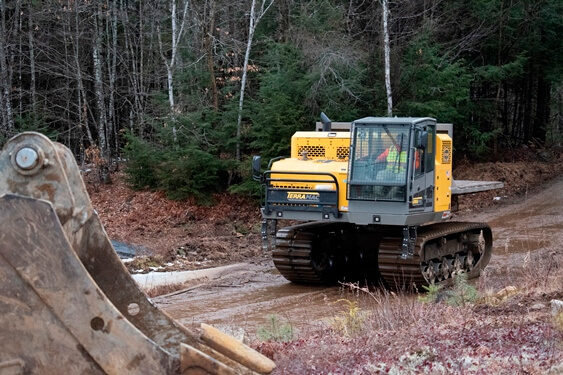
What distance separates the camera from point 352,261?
598 inches

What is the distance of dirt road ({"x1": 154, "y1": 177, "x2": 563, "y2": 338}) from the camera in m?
11.2

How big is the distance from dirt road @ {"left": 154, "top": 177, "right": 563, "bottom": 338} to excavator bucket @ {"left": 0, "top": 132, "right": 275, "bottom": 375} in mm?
4157

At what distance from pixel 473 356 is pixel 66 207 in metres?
2.87

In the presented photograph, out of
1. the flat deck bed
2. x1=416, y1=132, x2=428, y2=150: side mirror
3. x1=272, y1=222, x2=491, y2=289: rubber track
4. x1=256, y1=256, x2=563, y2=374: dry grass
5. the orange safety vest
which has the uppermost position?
x1=416, y1=132, x2=428, y2=150: side mirror

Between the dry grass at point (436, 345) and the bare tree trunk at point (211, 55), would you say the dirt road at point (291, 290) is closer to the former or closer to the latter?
the dry grass at point (436, 345)

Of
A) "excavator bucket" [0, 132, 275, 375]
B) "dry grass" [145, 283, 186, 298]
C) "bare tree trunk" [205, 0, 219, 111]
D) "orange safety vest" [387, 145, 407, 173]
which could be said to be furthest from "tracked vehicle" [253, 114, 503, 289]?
"bare tree trunk" [205, 0, 219, 111]

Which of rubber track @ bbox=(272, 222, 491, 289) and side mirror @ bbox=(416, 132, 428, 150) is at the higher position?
side mirror @ bbox=(416, 132, 428, 150)

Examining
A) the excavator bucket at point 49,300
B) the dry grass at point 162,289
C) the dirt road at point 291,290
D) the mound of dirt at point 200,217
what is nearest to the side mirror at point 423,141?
the dirt road at point 291,290

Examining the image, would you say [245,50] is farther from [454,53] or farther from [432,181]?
[432,181]

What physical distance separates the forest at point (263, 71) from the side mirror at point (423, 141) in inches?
400

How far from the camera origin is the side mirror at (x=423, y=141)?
503 inches

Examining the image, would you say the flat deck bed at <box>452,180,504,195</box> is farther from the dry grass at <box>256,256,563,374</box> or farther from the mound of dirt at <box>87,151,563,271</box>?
the dry grass at <box>256,256,563,374</box>

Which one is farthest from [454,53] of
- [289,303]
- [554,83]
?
[289,303]

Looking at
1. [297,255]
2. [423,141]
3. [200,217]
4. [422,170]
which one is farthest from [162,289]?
[200,217]
